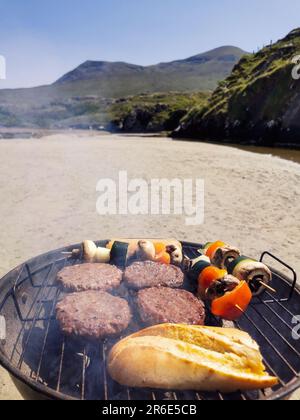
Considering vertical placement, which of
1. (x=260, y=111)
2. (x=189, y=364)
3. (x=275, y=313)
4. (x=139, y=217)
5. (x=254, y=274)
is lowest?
(x=139, y=217)

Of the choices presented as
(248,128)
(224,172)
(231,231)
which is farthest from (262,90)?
(231,231)

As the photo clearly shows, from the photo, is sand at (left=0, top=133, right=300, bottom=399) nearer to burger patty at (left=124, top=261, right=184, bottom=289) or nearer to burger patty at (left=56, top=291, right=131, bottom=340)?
burger patty at (left=56, top=291, right=131, bottom=340)

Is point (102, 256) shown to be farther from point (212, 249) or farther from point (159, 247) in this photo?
point (212, 249)

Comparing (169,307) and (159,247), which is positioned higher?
(159,247)

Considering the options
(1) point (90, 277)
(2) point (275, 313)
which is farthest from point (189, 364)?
(1) point (90, 277)
